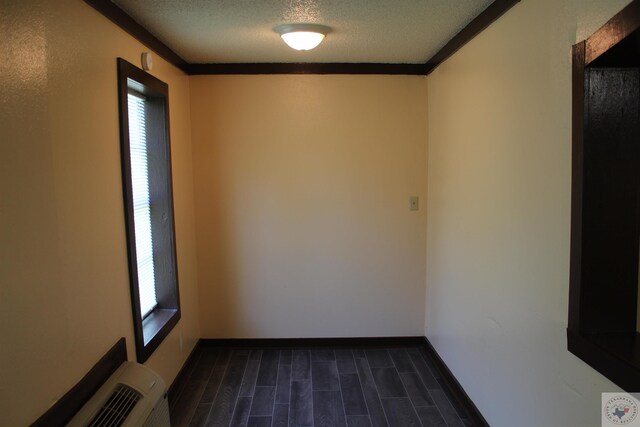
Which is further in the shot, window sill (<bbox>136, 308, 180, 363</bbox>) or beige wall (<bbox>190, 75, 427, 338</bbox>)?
beige wall (<bbox>190, 75, 427, 338</bbox>)

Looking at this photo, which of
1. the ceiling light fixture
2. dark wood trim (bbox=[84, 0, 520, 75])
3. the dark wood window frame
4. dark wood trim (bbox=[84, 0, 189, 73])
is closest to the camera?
the dark wood window frame

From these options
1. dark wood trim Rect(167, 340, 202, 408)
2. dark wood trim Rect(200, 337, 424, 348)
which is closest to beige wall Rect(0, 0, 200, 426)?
dark wood trim Rect(167, 340, 202, 408)

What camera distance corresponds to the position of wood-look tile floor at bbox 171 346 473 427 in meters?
2.56

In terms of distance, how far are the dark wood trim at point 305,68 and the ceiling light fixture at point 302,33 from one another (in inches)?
30.4

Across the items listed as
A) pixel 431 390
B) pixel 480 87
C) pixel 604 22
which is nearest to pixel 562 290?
pixel 604 22

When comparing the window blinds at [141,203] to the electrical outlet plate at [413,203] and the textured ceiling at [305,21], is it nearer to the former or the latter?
the textured ceiling at [305,21]


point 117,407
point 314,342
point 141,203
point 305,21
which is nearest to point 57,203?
point 117,407

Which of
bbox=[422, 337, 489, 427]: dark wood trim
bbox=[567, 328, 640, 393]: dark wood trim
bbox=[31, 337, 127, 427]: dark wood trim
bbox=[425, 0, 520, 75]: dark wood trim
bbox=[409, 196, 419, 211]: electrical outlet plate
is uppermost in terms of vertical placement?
bbox=[425, 0, 520, 75]: dark wood trim

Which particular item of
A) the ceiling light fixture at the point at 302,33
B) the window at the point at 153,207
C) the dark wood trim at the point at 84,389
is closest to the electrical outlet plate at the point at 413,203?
the ceiling light fixture at the point at 302,33

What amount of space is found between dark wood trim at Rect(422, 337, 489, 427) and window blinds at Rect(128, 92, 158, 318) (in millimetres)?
2125

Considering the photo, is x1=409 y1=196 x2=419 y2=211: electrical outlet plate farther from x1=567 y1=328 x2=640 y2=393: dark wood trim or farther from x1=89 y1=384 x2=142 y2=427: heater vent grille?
x1=89 y1=384 x2=142 y2=427: heater vent grille

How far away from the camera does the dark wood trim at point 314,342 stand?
3.56 meters

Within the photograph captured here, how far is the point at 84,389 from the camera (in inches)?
65.4

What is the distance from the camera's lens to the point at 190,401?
276 cm
